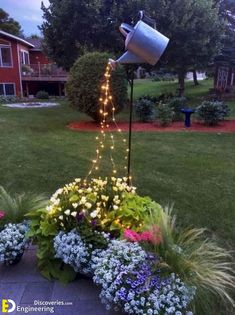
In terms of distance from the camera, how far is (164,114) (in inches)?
382

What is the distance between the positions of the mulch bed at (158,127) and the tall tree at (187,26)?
17.6 feet

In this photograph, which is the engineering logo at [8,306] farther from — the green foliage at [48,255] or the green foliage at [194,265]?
the green foliage at [194,265]

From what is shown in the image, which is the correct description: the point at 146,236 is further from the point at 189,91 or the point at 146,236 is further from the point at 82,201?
the point at 189,91

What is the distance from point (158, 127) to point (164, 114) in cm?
43

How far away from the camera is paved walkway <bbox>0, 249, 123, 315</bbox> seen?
2.16 metres

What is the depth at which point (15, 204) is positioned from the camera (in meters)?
2.90

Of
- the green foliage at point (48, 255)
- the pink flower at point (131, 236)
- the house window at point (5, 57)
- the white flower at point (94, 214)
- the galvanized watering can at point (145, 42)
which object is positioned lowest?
the green foliage at point (48, 255)

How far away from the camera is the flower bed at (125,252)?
6.28ft

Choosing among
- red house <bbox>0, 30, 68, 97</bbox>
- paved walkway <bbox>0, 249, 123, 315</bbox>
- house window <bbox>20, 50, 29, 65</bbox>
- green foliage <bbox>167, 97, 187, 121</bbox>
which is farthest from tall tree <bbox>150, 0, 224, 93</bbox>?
house window <bbox>20, 50, 29, 65</bbox>

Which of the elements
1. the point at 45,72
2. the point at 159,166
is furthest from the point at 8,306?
the point at 45,72

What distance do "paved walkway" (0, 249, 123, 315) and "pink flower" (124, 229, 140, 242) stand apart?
18.4 inches

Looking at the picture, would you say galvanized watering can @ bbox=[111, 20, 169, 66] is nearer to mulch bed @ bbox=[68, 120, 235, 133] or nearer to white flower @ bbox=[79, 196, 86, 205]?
white flower @ bbox=[79, 196, 86, 205]

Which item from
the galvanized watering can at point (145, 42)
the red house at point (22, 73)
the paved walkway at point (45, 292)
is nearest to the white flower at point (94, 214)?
the paved walkway at point (45, 292)

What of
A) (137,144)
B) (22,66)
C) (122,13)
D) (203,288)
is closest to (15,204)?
(203,288)
